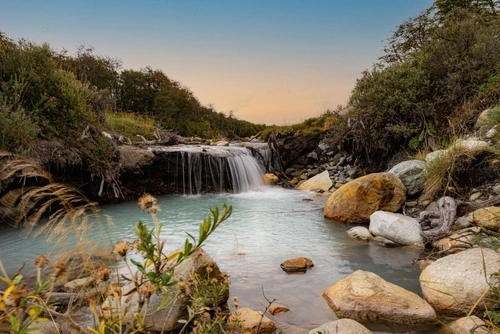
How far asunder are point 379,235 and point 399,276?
140 cm

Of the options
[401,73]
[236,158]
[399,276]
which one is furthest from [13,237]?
[401,73]

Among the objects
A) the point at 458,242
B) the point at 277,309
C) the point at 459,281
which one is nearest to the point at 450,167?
the point at 458,242

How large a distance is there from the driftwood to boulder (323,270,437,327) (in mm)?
2145

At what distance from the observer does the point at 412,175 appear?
23.6ft

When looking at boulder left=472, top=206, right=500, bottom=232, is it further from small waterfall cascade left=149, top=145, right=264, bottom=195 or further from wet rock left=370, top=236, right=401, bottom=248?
small waterfall cascade left=149, top=145, right=264, bottom=195

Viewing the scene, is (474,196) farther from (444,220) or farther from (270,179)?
(270,179)

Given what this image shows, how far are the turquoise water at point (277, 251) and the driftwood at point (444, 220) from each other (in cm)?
42

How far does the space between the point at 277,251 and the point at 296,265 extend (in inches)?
33.4

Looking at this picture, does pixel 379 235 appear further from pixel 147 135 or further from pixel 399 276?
pixel 147 135

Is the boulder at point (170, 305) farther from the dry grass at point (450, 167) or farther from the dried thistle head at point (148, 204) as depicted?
the dry grass at point (450, 167)

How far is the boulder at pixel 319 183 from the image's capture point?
35.2 ft

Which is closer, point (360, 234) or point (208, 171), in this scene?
point (360, 234)

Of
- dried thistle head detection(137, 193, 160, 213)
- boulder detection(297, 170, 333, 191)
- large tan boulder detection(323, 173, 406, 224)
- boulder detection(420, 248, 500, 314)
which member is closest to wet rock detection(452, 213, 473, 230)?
large tan boulder detection(323, 173, 406, 224)

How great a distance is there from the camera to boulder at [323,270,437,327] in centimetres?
311
